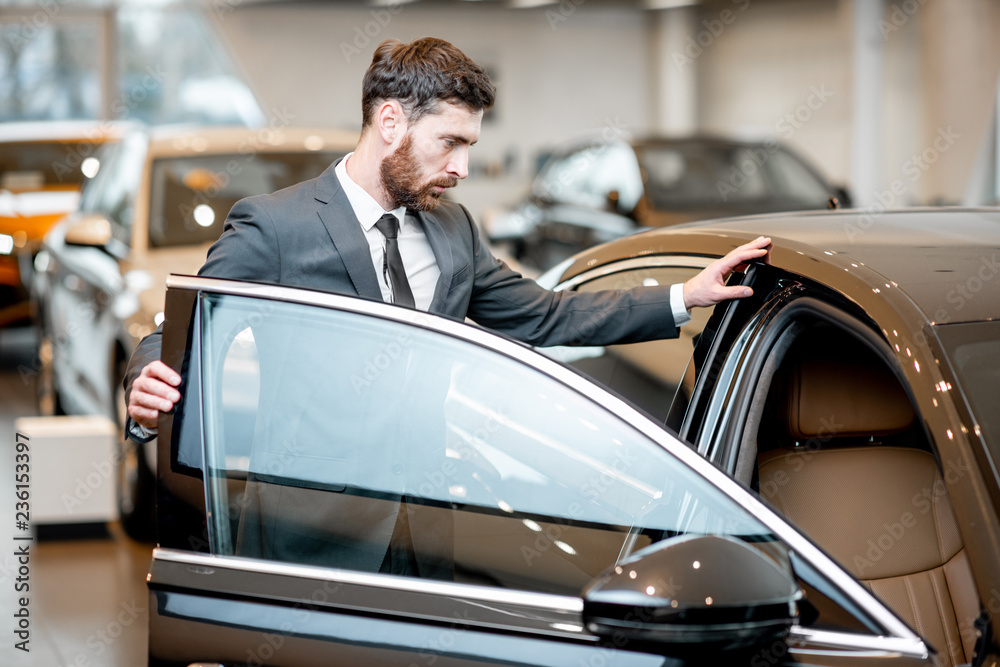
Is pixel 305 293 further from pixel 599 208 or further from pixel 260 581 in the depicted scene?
pixel 599 208

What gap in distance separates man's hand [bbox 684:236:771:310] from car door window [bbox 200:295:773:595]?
1.81ft

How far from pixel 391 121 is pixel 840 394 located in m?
0.87

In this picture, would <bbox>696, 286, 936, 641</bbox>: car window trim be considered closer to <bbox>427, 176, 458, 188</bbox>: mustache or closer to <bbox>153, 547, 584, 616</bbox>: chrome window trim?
<bbox>153, 547, 584, 616</bbox>: chrome window trim

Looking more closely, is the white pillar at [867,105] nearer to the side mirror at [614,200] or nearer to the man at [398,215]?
the side mirror at [614,200]

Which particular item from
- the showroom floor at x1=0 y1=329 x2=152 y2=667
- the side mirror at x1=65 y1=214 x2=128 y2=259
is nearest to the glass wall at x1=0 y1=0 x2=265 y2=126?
the side mirror at x1=65 y1=214 x2=128 y2=259

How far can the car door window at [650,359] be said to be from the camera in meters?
2.04

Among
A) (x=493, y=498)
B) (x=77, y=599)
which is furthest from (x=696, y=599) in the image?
(x=77, y=599)

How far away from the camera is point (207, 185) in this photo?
15.2 ft

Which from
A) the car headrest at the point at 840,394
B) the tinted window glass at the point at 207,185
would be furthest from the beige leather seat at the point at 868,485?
the tinted window glass at the point at 207,185

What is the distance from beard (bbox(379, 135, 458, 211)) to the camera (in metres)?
1.82

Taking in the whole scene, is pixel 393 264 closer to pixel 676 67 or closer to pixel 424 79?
pixel 424 79

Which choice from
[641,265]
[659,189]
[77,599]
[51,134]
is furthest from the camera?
[51,134]

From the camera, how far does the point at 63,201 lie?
28.1 feet

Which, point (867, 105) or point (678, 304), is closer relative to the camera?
point (678, 304)
